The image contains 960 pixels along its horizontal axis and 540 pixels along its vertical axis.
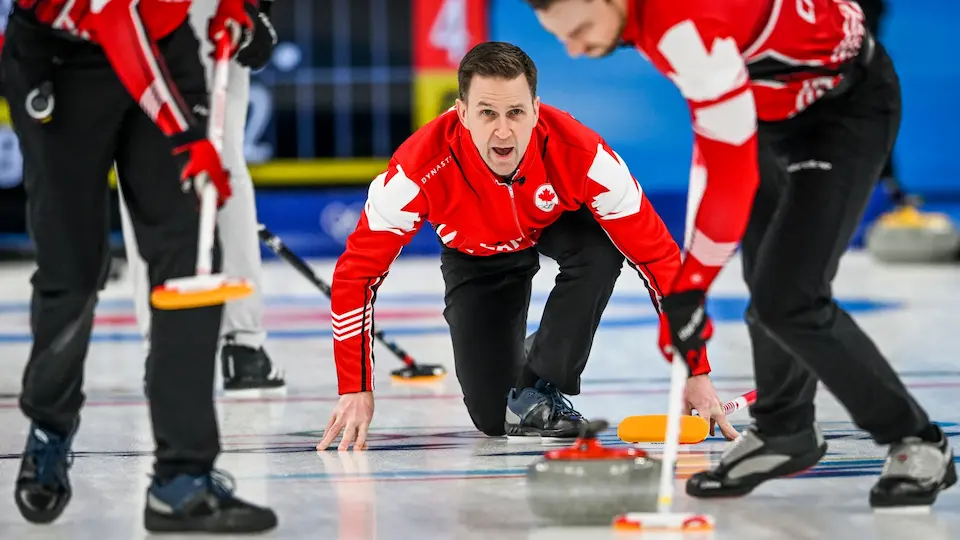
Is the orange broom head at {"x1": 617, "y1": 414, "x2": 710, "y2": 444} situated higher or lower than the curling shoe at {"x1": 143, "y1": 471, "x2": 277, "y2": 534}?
lower

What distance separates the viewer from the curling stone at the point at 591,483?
89.7 inches

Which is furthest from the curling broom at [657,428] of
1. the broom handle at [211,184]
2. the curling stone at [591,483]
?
the broom handle at [211,184]

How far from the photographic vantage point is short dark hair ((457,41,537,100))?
A: 9.70ft

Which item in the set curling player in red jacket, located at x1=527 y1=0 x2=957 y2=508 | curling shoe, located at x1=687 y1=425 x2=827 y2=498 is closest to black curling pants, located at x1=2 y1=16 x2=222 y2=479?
curling player in red jacket, located at x1=527 y1=0 x2=957 y2=508

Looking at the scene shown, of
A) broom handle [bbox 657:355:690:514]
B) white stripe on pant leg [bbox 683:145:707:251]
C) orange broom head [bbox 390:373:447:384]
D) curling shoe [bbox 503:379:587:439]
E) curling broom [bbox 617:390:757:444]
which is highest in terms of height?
white stripe on pant leg [bbox 683:145:707:251]

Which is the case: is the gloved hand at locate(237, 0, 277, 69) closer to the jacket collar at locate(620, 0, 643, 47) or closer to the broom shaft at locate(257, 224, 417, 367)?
the broom shaft at locate(257, 224, 417, 367)

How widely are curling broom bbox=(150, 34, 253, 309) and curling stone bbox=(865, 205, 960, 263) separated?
6.77 m

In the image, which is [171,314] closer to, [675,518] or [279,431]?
[675,518]

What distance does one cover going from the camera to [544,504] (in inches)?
90.0

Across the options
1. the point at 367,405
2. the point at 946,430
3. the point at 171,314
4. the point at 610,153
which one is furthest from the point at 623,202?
the point at 171,314

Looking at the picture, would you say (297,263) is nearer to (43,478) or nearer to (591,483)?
(43,478)

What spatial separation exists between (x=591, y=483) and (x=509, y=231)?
1.06m

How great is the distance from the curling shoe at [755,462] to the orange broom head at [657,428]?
34 centimetres

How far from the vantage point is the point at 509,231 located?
128 inches
